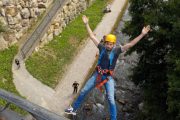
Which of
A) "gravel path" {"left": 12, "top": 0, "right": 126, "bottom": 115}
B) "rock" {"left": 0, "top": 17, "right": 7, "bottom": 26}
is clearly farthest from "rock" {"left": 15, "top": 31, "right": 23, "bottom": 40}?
"gravel path" {"left": 12, "top": 0, "right": 126, "bottom": 115}

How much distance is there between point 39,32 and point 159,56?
9977 mm

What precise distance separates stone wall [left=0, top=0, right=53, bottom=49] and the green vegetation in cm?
836

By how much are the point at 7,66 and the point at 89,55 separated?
6.28 metres

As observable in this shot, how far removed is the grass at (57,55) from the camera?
23.7 m

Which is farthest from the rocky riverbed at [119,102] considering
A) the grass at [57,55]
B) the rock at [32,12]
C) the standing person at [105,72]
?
the standing person at [105,72]

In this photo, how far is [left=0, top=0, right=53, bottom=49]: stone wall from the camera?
2422 cm

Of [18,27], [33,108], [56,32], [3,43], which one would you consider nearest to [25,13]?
[18,27]

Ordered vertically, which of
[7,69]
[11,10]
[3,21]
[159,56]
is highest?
[159,56]

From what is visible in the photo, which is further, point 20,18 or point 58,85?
point 20,18

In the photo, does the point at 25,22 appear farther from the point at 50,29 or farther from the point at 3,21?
the point at 50,29

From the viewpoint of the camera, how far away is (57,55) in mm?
26234

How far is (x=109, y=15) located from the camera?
112 feet

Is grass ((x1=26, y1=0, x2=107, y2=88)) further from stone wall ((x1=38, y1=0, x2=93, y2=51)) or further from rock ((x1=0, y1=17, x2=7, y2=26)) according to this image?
rock ((x1=0, y1=17, x2=7, y2=26))

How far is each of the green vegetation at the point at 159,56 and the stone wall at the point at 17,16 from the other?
836 centimetres
